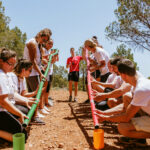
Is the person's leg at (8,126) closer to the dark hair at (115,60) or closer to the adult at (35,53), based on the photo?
the adult at (35,53)

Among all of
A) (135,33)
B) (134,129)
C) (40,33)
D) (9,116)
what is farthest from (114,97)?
(135,33)

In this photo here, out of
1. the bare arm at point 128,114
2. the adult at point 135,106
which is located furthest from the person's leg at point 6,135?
the bare arm at point 128,114

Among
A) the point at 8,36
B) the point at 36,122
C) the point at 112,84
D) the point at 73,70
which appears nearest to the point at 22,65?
the point at 36,122

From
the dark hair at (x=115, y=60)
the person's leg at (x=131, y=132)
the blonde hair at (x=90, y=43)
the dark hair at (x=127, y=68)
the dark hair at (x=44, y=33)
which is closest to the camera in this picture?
the dark hair at (x=127, y=68)

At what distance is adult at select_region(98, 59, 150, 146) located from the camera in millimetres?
2117

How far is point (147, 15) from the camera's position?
390 inches

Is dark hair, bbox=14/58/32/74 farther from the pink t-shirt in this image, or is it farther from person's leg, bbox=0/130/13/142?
the pink t-shirt

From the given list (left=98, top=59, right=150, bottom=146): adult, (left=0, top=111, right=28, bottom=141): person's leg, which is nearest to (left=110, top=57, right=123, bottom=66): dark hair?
(left=98, top=59, right=150, bottom=146): adult

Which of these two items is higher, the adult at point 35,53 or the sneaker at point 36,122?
the adult at point 35,53

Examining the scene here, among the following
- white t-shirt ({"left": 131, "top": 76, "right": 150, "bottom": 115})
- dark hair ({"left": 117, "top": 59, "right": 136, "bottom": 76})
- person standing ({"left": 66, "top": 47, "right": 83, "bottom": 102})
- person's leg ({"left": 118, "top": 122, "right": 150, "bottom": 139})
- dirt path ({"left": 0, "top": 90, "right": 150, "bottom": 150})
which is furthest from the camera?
person standing ({"left": 66, "top": 47, "right": 83, "bottom": 102})

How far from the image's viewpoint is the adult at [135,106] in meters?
2.12

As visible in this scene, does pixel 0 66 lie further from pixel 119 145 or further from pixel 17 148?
pixel 119 145

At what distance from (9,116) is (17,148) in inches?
28.2

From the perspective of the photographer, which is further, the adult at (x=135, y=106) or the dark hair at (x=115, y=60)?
the dark hair at (x=115, y=60)
